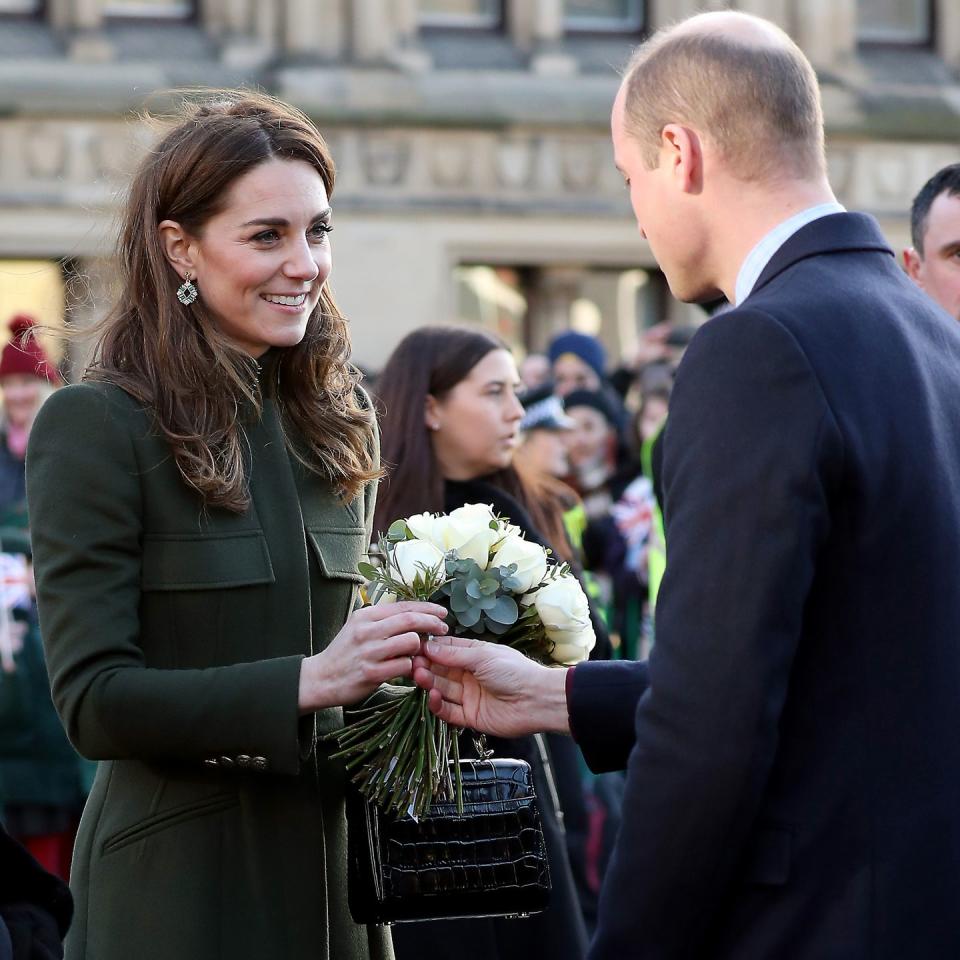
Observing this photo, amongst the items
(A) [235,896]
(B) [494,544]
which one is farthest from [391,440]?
(A) [235,896]

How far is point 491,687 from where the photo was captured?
323 cm

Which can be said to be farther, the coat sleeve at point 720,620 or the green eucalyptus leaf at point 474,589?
the green eucalyptus leaf at point 474,589

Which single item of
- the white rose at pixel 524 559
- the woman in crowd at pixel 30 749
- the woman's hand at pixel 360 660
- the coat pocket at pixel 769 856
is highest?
the white rose at pixel 524 559

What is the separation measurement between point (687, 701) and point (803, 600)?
200 millimetres

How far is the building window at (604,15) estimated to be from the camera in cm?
1562

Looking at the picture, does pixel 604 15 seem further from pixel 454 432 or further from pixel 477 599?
pixel 477 599

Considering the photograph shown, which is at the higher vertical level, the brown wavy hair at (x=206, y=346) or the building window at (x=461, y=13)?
the building window at (x=461, y=13)

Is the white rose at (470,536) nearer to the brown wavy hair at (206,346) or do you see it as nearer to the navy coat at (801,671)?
the brown wavy hair at (206,346)

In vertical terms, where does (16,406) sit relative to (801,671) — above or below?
below

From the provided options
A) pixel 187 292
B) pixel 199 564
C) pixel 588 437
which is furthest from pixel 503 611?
pixel 588 437

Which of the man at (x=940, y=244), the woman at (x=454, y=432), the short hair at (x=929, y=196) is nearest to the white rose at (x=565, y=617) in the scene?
the woman at (x=454, y=432)

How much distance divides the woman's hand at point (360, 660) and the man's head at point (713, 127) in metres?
0.80

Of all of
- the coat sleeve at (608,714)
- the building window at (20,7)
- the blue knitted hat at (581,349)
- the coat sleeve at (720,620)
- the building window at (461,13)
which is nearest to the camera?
the coat sleeve at (720,620)

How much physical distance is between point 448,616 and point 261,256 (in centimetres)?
72
